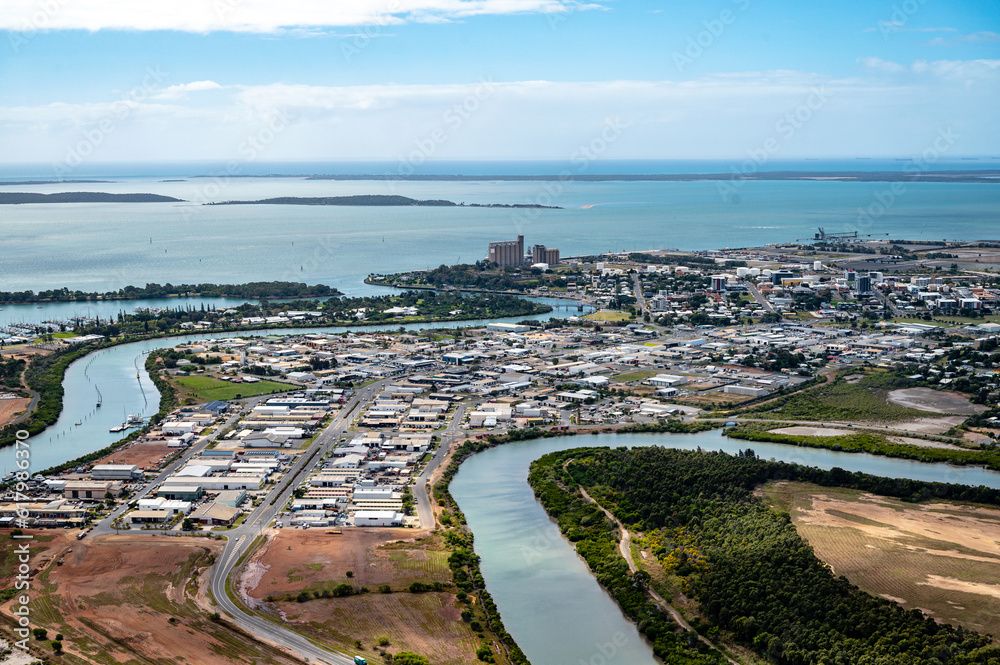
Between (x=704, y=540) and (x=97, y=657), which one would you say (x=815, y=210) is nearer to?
(x=704, y=540)

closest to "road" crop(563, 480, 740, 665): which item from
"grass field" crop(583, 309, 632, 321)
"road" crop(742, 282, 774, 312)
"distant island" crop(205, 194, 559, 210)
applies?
"grass field" crop(583, 309, 632, 321)

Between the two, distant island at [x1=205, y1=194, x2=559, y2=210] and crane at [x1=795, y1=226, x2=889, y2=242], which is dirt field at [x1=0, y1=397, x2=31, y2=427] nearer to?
crane at [x1=795, y1=226, x2=889, y2=242]

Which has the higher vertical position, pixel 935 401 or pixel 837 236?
pixel 837 236

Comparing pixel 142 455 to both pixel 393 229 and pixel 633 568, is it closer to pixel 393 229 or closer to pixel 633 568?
pixel 633 568

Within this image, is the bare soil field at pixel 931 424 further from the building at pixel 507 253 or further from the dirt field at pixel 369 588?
the building at pixel 507 253

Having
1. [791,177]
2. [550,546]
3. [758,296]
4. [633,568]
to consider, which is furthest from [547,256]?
[791,177]

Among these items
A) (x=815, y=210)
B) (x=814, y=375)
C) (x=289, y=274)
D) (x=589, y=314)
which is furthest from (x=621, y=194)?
(x=814, y=375)
